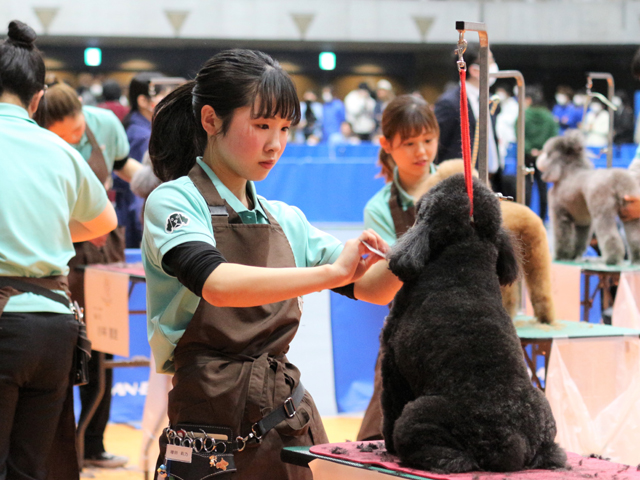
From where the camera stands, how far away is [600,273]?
383 centimetres

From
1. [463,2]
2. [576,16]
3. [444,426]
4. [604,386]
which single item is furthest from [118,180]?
[576,16]

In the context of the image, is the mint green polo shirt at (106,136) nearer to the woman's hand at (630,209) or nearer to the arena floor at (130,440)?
the arena floor at (130,440)

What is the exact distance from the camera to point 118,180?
502 centimetres

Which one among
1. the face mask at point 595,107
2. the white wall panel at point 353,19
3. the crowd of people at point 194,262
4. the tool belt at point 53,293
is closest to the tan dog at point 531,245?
the crowd of people at point 194,262

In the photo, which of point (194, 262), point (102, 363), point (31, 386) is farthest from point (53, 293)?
point (102, 363)

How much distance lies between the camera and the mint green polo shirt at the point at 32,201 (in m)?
1.89

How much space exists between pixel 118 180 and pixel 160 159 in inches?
141

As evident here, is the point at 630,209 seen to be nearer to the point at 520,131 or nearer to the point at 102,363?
the point at 520,131

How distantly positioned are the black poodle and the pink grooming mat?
20 mm

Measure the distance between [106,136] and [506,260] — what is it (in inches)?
108

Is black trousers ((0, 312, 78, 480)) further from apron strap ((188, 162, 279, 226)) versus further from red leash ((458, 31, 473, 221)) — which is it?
red leash ((458, 31, 473, 221))

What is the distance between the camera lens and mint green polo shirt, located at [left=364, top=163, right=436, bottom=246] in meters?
2.91

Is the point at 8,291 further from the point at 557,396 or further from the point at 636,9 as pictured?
the point at 636,9

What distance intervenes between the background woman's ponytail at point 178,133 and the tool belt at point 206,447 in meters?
0.54
